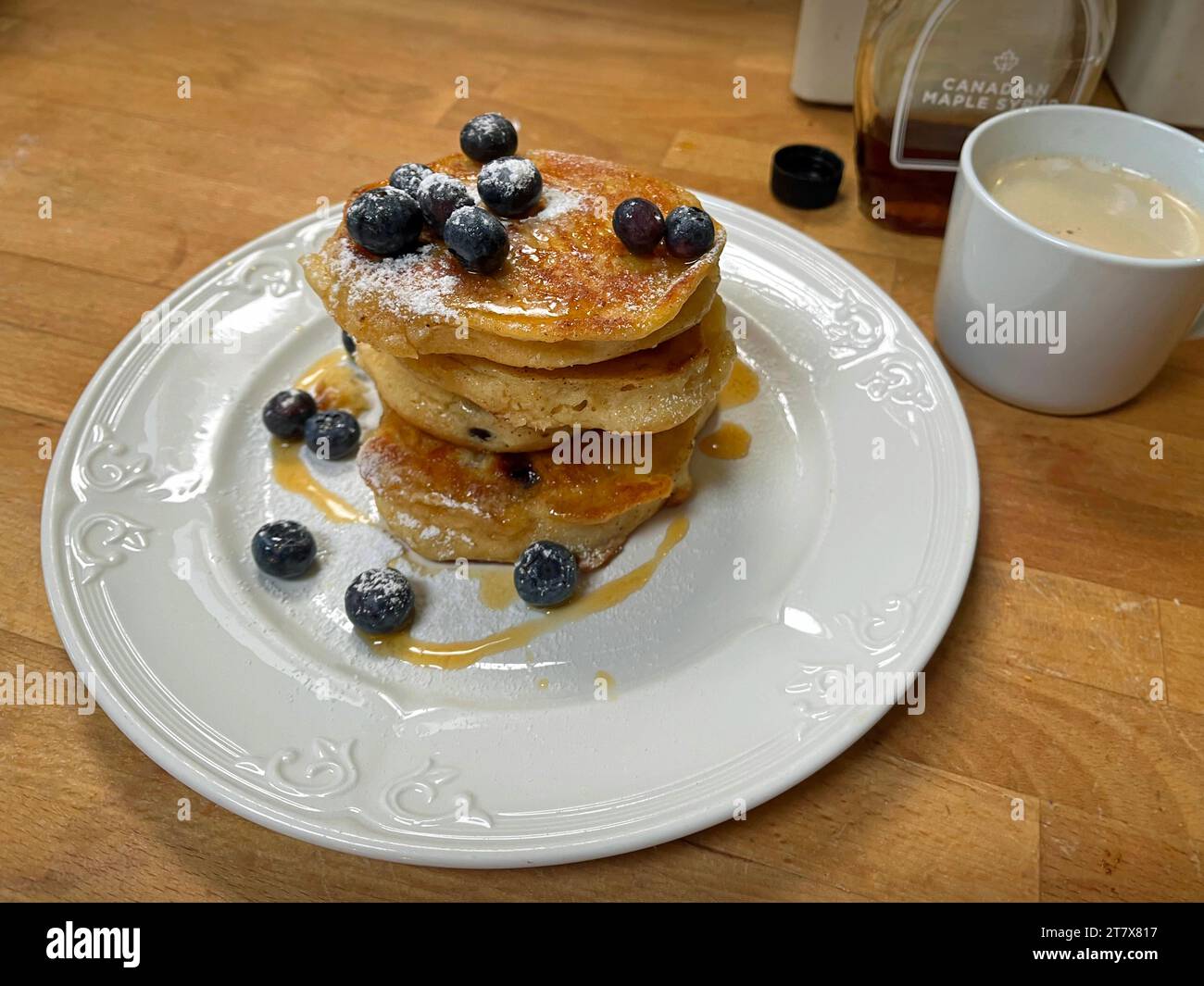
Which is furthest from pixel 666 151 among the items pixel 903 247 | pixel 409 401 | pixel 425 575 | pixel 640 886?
pixel 640 886

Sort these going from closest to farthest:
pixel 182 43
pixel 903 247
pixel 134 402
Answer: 1. pixel 134 402
2. pixel 903 247
3. pixel 182 43

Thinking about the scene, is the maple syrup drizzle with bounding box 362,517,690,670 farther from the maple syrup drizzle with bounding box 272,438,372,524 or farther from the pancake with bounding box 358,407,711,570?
the maple syrup drizzle with bounding box 272,438,372,524

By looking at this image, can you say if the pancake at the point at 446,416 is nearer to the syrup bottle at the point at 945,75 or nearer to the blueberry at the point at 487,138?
the blueberry at the point at 487,138

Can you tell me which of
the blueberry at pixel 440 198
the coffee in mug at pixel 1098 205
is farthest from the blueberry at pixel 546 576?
the coffee in mug at pixel 1098 205

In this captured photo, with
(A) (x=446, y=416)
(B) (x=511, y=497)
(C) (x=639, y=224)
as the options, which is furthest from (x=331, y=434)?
(C) (x=639, y=224)

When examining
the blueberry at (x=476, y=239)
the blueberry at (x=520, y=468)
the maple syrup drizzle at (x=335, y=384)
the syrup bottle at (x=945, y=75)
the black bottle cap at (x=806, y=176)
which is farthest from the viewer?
the black bottle cap at (x=806, y=176)

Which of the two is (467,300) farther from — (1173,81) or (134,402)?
(1173,81)

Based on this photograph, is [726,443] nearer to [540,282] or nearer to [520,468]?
[520,468]
